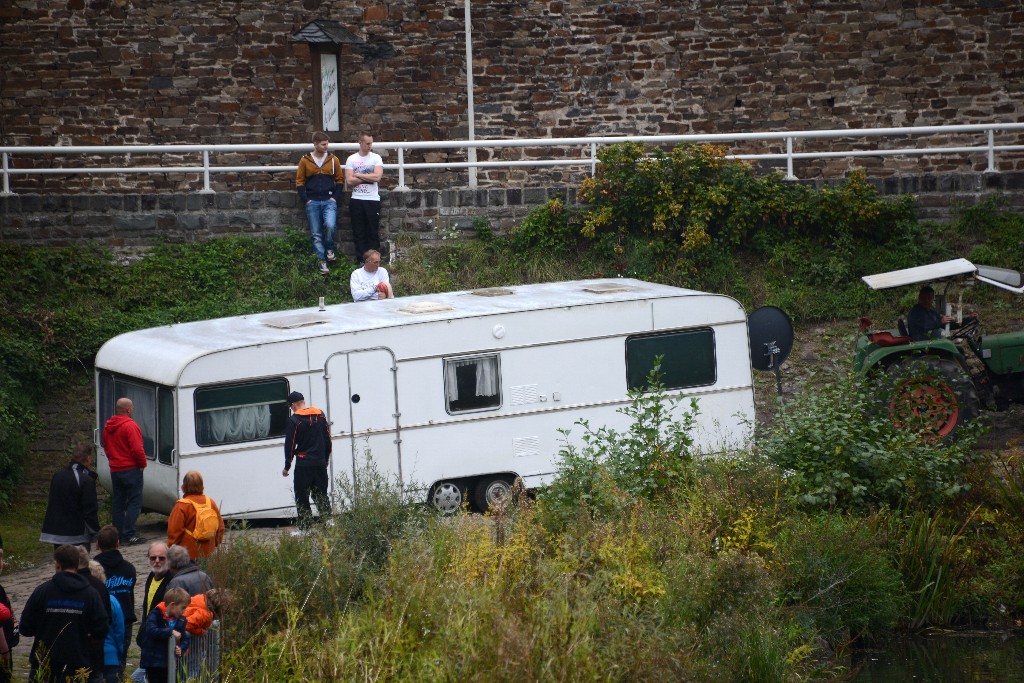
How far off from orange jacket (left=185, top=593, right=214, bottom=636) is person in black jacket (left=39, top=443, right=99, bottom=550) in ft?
12.6

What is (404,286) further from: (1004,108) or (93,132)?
(1004,108)

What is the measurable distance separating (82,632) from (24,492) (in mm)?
7281

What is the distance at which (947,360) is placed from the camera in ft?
51.1

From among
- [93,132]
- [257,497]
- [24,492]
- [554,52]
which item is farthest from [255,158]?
[257,497]

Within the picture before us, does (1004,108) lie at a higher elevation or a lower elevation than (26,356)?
higher

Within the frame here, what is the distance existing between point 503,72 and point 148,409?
37.4 ft

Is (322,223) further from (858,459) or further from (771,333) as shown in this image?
(858,459)

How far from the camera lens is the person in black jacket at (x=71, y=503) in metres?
12.6

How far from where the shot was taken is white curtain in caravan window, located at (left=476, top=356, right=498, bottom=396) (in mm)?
14672

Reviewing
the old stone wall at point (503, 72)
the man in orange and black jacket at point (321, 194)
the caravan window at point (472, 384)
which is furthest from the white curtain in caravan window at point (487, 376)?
the old stone wall at point (503, 72)

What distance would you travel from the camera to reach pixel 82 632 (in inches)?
367

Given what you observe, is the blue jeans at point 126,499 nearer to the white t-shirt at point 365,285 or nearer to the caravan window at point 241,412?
the caravan window at point 241,412

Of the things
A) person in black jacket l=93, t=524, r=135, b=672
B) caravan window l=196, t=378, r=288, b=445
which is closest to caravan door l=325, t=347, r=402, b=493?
caravan window l=196, t=378, r=288, b=445

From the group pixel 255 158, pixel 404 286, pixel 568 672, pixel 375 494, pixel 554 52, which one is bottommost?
pixel 568 672
